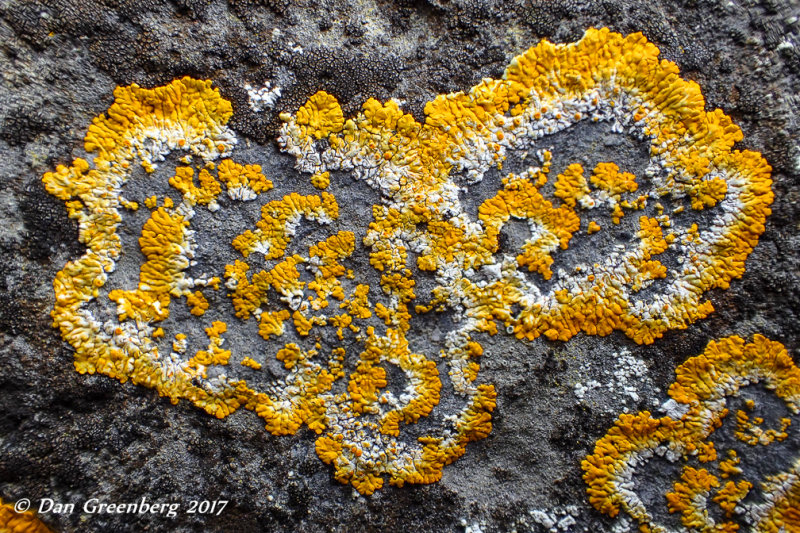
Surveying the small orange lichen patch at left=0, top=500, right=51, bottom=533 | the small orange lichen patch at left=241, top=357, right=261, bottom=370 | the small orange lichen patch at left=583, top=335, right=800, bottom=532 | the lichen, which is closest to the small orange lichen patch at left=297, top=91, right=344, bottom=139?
the lichen

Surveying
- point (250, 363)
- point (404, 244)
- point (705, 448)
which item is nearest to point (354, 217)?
point (404, 244)

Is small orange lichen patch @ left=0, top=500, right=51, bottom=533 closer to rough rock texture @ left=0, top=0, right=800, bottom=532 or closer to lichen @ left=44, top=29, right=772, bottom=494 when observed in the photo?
rough rock texture @ left=0, top=0, right=800, bottom=532

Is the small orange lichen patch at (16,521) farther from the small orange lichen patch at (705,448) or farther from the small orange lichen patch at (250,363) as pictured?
the small orange lichen patch at (705,448)

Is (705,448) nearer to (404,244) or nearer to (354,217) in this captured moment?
(404,244)

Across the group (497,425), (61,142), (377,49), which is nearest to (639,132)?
(377,49)

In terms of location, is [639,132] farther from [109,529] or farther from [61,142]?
[109,529]
